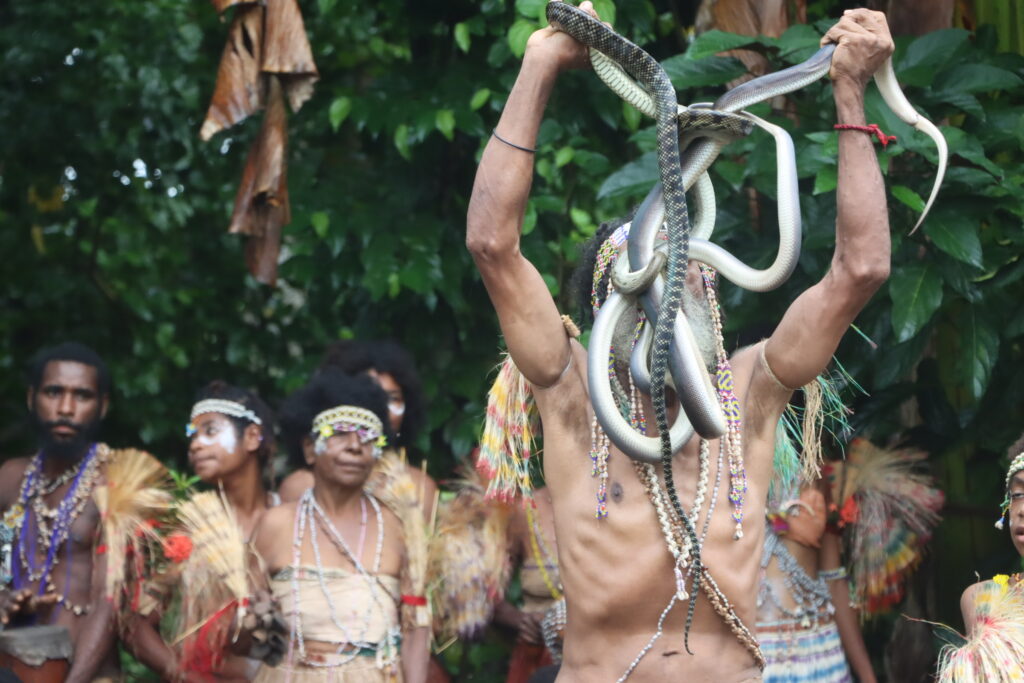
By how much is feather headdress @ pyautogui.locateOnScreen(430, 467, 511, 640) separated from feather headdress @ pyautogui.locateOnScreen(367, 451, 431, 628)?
8 centimetres

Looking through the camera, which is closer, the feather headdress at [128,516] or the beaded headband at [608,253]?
the beaded headband at [608,253]

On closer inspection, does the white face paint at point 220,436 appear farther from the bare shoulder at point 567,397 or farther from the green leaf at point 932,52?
the green leaf at point 932,52

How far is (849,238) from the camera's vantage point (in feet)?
9.14

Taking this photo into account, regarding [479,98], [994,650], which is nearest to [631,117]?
[479,98]

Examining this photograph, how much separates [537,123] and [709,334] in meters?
0.60

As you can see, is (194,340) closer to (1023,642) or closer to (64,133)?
(64,133)

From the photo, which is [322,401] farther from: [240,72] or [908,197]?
[908,197]

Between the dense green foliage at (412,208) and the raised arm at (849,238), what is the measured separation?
1022mm

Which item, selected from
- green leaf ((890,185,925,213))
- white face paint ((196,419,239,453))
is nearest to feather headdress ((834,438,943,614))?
green leaf ((890,185,925,213))

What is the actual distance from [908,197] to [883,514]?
4.33ft

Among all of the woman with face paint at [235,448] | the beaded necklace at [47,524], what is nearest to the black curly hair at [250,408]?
the woman with face paint at [235,448]

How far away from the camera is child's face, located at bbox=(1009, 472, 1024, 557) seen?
3.51 meters

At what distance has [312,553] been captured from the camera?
4.71 meters

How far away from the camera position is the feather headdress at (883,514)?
16.1 ft
